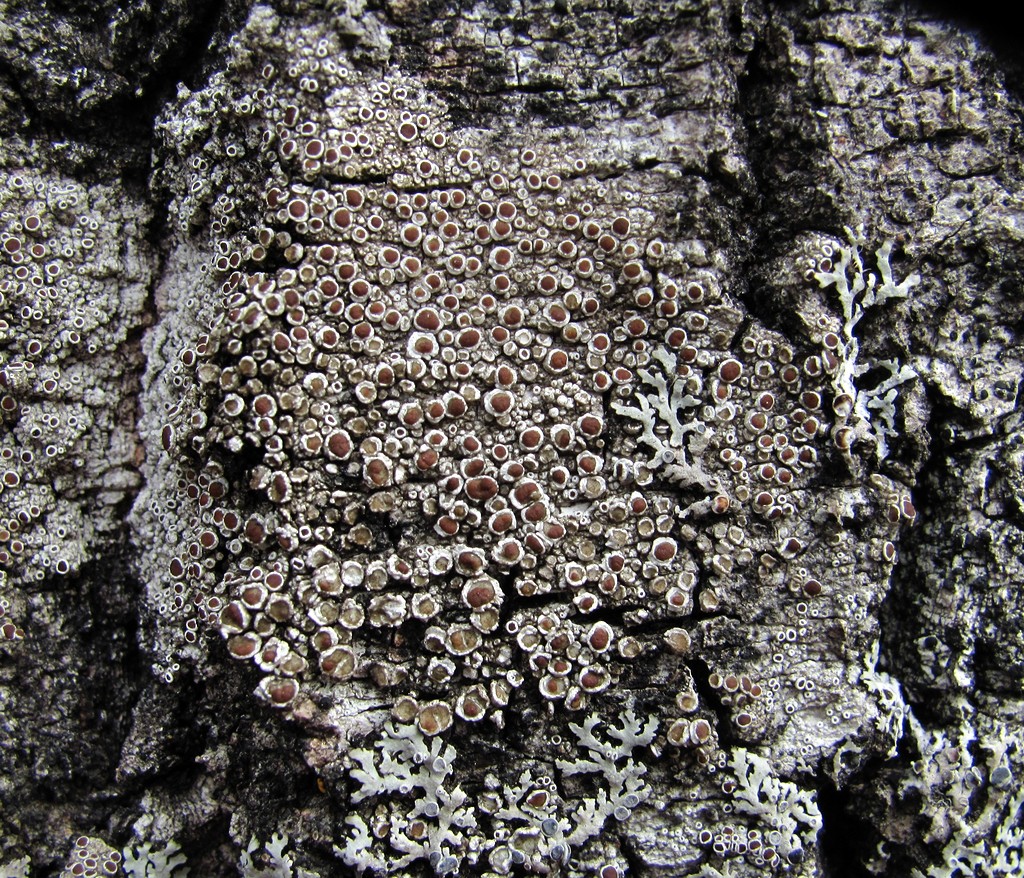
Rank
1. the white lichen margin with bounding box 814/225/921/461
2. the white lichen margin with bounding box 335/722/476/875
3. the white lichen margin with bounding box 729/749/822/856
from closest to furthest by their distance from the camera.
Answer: the white lichen margin with bounding box 335/722/476/875 < the white lichen margin with bounding box 729/749/822/856 < the white lichen margin with bounding box 814/225/921/461

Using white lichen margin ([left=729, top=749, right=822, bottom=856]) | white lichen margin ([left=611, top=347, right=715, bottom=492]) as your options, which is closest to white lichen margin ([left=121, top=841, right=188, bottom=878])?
white lichen margin ([left=729, top=749, right=822, bottom=856])

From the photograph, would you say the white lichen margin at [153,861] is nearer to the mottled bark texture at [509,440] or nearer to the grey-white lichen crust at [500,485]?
the mottled bark texture at [509,440]

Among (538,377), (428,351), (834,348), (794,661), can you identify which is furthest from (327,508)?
(834,348)

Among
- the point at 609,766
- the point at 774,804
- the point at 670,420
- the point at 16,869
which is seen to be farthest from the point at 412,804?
the point at 670,420

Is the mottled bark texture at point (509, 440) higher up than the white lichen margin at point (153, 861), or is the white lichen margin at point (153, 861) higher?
the mottled bark texture at point (509, 440)

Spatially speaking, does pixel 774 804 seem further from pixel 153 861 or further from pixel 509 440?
pixel 153 861

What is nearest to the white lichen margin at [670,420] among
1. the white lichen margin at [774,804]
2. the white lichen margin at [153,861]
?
the white lichen margin at [774,804]

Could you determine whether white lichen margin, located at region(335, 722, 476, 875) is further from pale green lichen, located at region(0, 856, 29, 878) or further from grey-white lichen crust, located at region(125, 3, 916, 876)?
pale green lichen, located at region(0, 856, 29, 878)
